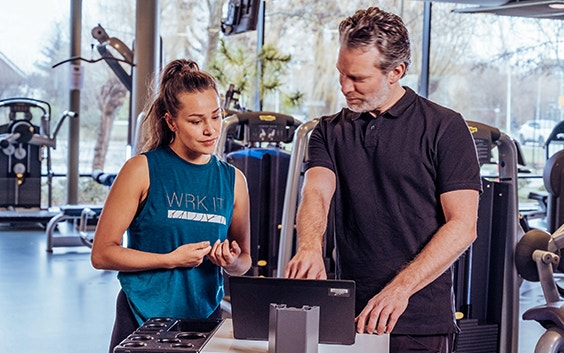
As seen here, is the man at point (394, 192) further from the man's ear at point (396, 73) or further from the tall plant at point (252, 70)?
the tall plant at point (252, 70)

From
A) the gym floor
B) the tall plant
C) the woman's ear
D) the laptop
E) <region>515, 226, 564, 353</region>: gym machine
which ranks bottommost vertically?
the gym floor

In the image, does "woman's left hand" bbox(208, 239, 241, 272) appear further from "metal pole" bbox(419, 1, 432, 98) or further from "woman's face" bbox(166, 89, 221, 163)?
"metal pole" bbox(419, 1, 432, 98)

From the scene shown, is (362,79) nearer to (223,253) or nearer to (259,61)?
(223,253)

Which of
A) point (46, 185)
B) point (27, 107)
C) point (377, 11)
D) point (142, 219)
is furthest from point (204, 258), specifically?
point (46, 185)

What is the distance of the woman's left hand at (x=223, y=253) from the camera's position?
7.58ft

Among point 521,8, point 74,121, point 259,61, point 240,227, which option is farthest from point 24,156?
point 240,227

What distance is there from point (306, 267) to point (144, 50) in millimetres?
6263

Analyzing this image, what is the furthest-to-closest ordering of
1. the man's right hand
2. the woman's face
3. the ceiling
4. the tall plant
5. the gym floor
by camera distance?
the tall plant
the ceiling
the gym floor
the woman's face
the man's right hand

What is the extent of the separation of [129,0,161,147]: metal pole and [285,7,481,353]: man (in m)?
5.81

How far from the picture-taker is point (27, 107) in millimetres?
10266

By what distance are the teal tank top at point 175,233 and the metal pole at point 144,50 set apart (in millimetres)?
5732

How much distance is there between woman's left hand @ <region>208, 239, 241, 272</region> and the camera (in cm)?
231

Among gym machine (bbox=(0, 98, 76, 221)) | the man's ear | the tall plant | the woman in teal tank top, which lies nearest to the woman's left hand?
the woman in teal tank top

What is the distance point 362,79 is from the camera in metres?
2.38
